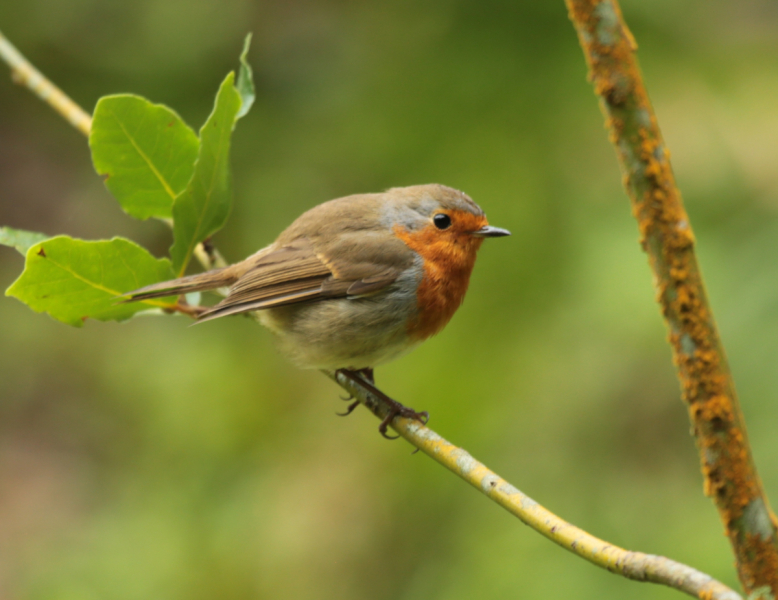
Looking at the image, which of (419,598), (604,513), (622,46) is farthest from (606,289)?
(622,46)

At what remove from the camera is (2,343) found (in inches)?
200

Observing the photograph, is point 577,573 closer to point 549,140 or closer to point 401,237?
point 401,237

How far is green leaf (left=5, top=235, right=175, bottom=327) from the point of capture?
1.82 m

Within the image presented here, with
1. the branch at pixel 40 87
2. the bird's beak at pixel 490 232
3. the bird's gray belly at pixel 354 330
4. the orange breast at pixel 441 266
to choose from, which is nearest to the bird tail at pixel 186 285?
the branch at pixel 40 87

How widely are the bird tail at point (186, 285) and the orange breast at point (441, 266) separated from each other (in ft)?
2.18

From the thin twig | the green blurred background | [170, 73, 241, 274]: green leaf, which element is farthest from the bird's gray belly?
the thin twig

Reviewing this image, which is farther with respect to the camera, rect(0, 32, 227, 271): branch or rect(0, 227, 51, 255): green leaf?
rect(0, 32, 227, 271): branch

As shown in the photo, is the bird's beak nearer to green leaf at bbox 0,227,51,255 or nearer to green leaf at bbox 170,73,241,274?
green leaf at bbox 170,73,241,274

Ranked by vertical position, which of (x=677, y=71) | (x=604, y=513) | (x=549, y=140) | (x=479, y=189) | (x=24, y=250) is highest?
(x=677, y=71)

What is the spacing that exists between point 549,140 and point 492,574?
1804 mm

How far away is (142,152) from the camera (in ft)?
6.90

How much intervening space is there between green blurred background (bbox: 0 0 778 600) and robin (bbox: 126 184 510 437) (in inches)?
19.5

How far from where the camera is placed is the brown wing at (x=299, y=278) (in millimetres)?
2717

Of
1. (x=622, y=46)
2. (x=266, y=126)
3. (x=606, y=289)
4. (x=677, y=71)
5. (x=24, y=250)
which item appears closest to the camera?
(x=622, y=46)
